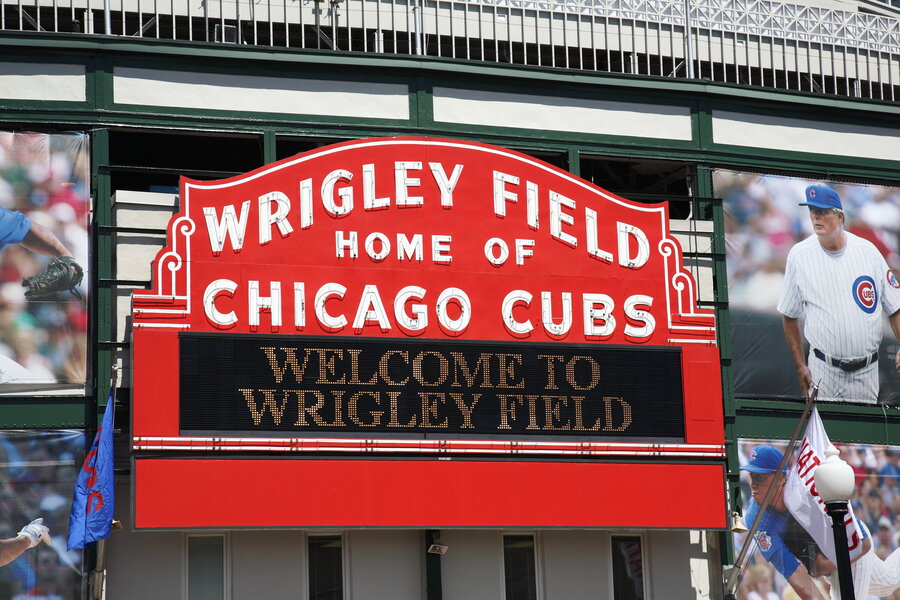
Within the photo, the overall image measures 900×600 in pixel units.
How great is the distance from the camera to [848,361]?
1069 inches

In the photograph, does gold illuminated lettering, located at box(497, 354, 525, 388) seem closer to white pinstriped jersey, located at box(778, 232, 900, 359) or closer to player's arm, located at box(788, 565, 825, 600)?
white pinstriped jersey, located at box(778, 232, 900, 359)

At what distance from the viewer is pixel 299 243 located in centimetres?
2355

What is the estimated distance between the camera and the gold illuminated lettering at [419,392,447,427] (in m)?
23.2

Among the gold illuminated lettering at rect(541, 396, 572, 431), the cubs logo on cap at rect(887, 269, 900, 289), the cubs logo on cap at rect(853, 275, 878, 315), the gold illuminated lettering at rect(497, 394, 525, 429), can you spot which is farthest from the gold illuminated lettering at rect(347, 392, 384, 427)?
the cubs logo on cap at rect(887, 269, 900, 289)

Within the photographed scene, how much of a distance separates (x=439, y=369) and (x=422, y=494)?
1908 millimetres

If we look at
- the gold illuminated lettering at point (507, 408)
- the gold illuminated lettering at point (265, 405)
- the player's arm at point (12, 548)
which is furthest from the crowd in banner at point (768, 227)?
the player's arm at point (12, 548)

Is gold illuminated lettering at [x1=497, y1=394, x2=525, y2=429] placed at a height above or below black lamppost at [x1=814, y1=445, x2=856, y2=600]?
above

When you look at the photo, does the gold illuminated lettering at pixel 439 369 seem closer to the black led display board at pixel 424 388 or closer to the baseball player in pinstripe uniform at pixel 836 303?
the black led display board at pixel 424 388

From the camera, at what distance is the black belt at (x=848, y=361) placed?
27.0m

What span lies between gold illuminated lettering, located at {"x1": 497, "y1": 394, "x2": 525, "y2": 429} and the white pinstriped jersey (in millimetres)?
6023

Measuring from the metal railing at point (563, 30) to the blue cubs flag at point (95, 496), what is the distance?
23.3ft

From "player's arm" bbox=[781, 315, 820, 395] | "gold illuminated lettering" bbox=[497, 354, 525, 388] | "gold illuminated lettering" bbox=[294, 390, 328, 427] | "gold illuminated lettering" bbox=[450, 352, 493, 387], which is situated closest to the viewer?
"gold illuminated lettering" bbox=[294, 390, 328, 427]

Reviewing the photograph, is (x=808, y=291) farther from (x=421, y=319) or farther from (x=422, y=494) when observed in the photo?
(x=422, y=494)

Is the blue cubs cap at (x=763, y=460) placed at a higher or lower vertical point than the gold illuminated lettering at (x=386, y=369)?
lower
